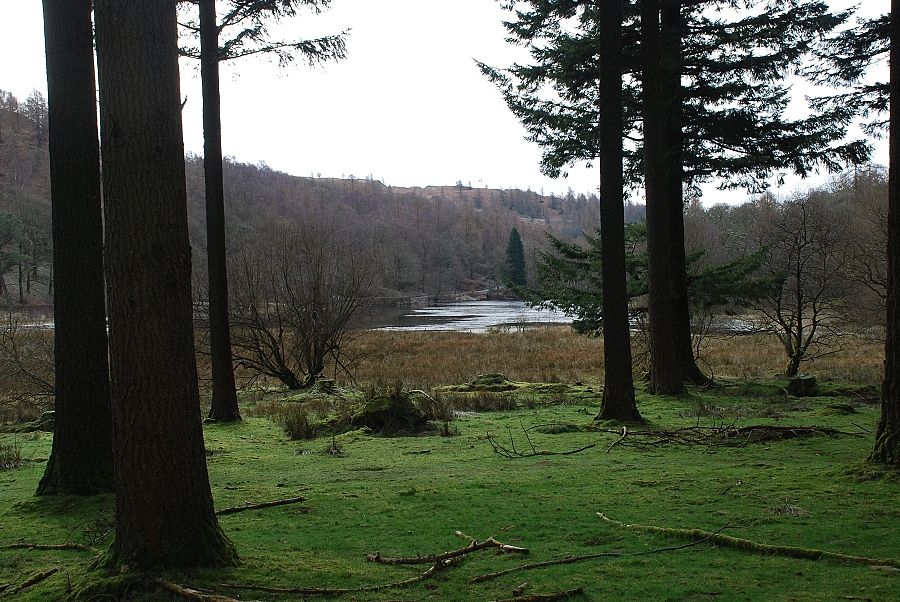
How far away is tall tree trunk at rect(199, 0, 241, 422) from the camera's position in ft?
38.5

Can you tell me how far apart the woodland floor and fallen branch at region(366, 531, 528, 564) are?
0.14ft

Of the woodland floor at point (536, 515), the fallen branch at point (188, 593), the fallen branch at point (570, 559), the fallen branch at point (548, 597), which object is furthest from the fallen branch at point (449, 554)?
the fallen branch at point (188, 593)

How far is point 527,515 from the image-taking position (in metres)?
4.95

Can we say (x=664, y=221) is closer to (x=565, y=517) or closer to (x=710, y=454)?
(x=710, y=454)

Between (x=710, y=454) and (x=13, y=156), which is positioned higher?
(x=13, y=156)

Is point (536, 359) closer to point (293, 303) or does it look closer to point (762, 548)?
point (293, 303)

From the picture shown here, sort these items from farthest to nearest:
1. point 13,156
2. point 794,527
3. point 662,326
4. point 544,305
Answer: point 13,156 < point 544,305 < point 662,326 < point 794,527

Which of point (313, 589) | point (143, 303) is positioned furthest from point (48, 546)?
point (313, 589)

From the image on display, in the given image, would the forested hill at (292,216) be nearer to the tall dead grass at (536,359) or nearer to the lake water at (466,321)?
the lake water at (466,321)

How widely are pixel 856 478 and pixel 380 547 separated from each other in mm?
3830

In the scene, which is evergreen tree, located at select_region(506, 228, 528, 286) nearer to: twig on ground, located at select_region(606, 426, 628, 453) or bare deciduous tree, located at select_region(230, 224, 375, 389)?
bare deciduous tree, located at select_region(230, 224, 375, 389)

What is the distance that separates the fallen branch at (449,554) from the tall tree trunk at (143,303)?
3.05ft

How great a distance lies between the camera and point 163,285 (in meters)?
3.72

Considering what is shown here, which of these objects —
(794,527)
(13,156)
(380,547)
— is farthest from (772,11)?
(13,156)
